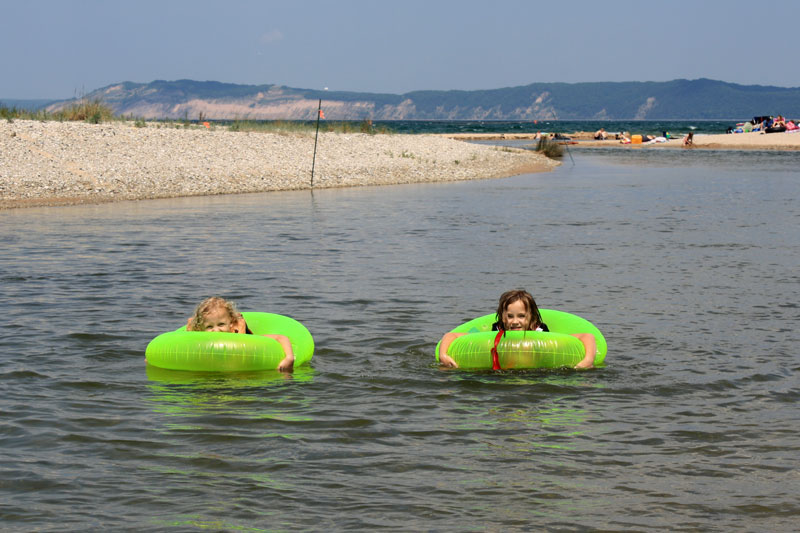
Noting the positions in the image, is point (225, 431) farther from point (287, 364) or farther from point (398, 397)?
point (287, 364)

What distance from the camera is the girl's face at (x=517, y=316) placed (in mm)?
7438

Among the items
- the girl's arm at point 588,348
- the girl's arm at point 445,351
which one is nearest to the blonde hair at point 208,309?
A: the girl's arm at point 445,351

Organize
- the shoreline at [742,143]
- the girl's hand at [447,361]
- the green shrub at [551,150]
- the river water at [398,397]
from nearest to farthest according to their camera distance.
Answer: the river water at [398,397] → the girl's hand at [447,361] → the green shrub at [551,150] → the shoreline at [742,143]

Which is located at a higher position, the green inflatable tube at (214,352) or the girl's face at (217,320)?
the girl's face at (217,320)

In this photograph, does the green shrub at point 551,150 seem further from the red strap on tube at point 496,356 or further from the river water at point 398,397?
the red strap on tube at point 496,356

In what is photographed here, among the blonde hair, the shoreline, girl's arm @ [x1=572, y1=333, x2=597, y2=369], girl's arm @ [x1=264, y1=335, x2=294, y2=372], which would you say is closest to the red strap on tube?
girl's arm @ [x1=572, y1=333, x2=597, y2=369]

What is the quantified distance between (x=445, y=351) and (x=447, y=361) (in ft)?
0.31

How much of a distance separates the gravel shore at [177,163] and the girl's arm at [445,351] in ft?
48.3

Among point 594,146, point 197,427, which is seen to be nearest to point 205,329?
point 197,427

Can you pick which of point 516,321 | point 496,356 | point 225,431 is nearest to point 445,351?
point 496,356

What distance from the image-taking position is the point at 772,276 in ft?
38.3

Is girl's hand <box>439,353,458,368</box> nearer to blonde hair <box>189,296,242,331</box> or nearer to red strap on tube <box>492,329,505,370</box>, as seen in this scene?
red strap on tube <box>492,329,505,370</box>

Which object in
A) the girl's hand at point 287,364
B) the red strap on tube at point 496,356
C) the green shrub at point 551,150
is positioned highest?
the green shrub at point 551,150

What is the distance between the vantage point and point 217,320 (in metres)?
7.48
